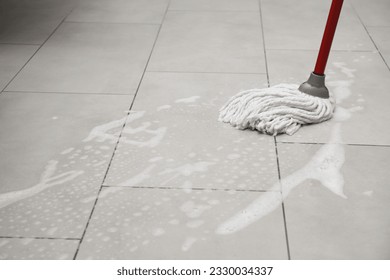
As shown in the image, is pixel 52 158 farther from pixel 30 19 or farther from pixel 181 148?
pixel 30 19

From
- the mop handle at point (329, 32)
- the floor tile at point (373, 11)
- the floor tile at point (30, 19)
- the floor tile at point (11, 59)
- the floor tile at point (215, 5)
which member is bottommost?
the floor tile at point (373, 11)

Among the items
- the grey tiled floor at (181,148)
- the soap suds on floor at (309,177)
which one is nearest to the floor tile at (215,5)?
the grey tiled floor at (181,148)

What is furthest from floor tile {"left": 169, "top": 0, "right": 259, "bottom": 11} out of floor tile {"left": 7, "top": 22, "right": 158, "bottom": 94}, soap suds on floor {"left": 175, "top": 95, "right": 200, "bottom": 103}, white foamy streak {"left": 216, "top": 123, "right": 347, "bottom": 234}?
white foamy streak {"left": 216, "top": 123, "right": 347, "bottom": 234}

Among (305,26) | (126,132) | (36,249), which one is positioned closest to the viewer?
(36,249)

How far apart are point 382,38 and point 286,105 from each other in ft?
2.94

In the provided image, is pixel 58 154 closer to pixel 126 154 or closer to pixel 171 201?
pixel 126 154

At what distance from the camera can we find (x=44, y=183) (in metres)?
1.15

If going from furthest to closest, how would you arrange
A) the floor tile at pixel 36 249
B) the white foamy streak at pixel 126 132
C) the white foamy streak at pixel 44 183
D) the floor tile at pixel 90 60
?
the floor tile at pixel 90 60, the white foamy streak at pixel 126 132, the white foamy streak at pixel 44 183, the floor tile at pixel 36 249

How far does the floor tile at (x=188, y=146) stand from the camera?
45.6 inches

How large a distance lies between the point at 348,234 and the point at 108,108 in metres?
0.84

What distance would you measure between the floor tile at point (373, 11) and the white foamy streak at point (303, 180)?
1101mm

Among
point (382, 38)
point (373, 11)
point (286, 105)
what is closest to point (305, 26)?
point (382, 38)

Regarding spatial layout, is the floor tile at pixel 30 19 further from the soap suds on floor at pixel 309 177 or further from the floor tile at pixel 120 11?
the soap suds on floor at pixel 309 177

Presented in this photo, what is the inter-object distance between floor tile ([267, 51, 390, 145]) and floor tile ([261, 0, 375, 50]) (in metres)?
0.10
